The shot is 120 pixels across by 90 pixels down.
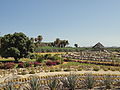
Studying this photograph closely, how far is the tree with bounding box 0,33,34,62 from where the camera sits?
33281mm

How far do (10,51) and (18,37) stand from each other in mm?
3339

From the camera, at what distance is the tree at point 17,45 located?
33.3 meters

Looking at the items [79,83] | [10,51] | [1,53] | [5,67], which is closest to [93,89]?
[79,83]

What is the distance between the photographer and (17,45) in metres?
33.9

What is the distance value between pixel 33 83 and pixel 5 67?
16702 millimetres

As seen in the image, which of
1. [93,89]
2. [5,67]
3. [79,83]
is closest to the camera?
[93,89]

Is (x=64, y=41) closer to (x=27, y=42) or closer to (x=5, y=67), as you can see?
(x=27, y=42)

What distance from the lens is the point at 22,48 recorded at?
110 feet

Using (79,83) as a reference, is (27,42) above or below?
above

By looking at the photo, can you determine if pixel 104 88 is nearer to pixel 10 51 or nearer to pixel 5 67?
pixel 5 67

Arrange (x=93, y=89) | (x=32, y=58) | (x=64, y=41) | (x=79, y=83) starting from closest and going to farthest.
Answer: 1. (x=93, y=89)
2. (x=79, y=83)
3. (x=32, y=58)
4. (x=64, y=41)

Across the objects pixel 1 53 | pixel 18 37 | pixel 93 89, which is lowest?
pixel 93 89

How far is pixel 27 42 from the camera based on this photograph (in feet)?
114

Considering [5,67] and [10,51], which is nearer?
[5,67]
